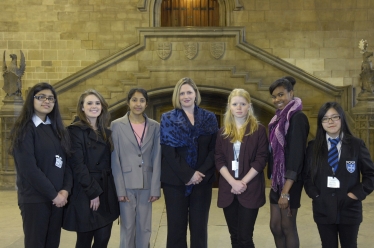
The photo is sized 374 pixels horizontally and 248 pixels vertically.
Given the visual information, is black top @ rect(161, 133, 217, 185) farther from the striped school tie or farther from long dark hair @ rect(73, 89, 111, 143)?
the striped school tie

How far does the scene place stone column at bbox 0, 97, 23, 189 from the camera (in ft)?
35.8

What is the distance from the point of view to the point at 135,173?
15.1 ft

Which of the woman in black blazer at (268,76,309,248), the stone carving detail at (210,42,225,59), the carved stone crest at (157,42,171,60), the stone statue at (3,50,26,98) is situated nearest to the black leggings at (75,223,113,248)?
the woman in black blazer at (268,76,309,248)

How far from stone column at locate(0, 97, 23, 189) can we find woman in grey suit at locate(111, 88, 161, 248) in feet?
23.5

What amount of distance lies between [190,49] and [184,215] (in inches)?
286

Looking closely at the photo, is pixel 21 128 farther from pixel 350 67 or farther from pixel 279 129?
pixel 350 67

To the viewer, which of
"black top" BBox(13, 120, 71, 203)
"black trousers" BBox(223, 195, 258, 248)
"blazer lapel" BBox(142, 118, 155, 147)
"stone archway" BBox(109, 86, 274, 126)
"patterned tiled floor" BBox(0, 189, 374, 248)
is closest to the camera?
"black top" BBox(13, 120, 71, 203)

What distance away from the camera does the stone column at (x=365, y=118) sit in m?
10.5

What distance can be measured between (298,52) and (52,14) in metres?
7.46

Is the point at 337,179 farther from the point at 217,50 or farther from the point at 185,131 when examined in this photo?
the point at 217,50

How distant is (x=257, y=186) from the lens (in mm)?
4293

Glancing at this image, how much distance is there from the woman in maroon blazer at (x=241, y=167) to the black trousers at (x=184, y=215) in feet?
0.67

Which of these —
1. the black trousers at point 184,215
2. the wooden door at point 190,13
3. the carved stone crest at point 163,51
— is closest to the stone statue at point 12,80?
the carved stone crest at point 163,51

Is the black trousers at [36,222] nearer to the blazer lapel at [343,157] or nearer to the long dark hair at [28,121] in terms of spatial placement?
the long dark hair at [28,121]
